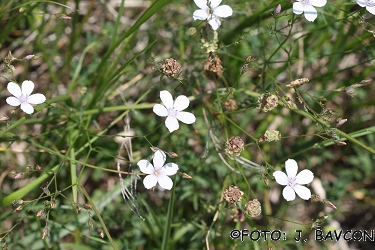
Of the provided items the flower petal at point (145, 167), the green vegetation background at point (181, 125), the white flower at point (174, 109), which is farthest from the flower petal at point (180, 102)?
the flower petal at point (145, 167)

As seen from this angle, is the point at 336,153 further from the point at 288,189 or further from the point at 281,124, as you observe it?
the point at 288,189

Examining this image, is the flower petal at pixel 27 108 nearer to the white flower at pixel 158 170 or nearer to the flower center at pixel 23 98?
the flower center at pixel 23 98

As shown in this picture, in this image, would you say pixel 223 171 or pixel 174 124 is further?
pixel 223 171

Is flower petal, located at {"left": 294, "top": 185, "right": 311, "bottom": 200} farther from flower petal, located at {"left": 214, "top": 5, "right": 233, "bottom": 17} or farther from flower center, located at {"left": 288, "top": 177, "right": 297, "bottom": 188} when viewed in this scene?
flower petal, located at {"left": 214, "top": 5, "right": 233, "bottom": 17}

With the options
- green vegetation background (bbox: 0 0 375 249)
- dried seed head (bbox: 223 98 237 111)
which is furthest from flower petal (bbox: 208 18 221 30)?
dried seed head (bbox: 223 98 237 111)

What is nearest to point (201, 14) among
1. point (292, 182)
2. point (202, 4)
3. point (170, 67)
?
point (202, 4)

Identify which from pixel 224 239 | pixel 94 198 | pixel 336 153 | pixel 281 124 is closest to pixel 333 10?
pixel 281 124

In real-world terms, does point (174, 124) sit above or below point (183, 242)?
above

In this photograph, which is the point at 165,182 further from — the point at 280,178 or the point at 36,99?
the point at 36,99
